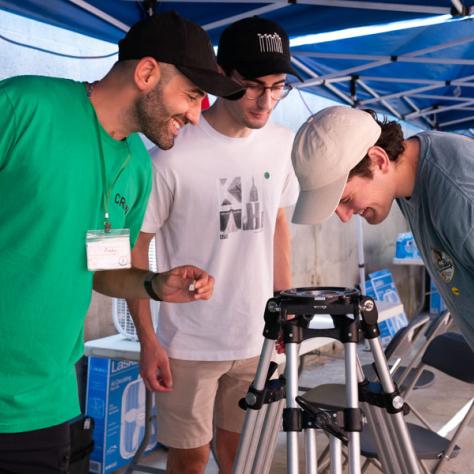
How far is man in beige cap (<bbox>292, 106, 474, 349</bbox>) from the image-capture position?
1.36m

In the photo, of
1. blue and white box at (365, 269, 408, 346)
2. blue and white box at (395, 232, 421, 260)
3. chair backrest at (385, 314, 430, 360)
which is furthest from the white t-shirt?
blue and white box at (395, 232, 421, 260)

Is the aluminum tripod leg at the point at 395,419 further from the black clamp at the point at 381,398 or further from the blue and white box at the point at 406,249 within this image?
the blue and white box at the point at 406,249

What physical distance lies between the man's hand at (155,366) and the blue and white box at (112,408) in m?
1.32

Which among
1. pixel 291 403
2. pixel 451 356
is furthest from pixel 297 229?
pixel 291 403

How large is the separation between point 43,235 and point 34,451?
44 centimetres

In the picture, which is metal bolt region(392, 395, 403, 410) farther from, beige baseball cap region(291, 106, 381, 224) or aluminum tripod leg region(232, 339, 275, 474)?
beige baseball cap region(291, 106, 381, 224)

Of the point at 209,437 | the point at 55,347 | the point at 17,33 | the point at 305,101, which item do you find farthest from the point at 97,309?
the point at 305,101

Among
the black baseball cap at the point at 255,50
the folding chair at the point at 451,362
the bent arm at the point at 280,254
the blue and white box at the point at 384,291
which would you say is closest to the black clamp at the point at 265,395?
the bent arm at the point at 280,254

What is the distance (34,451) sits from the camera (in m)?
1.35

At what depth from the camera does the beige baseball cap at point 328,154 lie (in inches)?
55.2

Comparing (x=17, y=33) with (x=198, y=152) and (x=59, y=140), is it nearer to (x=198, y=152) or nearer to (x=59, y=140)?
(x=198, y=152)

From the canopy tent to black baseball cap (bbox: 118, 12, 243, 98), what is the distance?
1.71 m

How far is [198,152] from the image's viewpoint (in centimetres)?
192

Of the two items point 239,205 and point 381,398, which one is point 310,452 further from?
point 239,205
